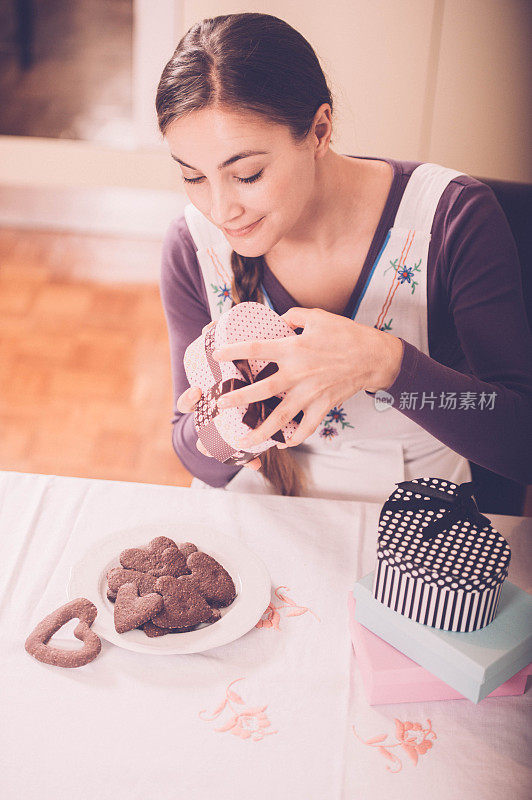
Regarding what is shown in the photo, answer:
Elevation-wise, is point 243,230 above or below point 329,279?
above

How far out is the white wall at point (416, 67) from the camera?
243cm

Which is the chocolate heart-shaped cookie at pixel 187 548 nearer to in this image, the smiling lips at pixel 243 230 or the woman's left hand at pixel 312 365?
the woman's left hand at pixel 312 365

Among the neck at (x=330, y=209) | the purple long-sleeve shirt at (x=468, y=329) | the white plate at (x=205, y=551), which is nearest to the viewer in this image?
the white plate at (x=205, y=551)

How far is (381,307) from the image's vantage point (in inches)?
43.0

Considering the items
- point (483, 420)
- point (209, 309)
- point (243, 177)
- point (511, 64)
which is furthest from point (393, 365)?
point (511, 64)

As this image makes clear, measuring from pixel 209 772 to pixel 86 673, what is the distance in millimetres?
151

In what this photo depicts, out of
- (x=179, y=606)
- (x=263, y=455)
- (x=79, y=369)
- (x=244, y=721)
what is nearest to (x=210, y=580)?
(x=179, y=606)

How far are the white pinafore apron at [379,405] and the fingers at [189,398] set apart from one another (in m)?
0.31

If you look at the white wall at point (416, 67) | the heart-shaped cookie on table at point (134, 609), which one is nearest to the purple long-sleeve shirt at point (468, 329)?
the heart-shaped cookie on table at point (134, 609)

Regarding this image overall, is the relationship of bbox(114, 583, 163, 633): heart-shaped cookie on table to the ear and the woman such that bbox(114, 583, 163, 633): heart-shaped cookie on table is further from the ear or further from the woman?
the ear

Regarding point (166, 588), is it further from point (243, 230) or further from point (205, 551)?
point (243, 230)

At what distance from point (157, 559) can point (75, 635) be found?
0.36ft

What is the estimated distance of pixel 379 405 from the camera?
113 cm

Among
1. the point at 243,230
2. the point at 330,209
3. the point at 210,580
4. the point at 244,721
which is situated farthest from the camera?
the point at 330,209
